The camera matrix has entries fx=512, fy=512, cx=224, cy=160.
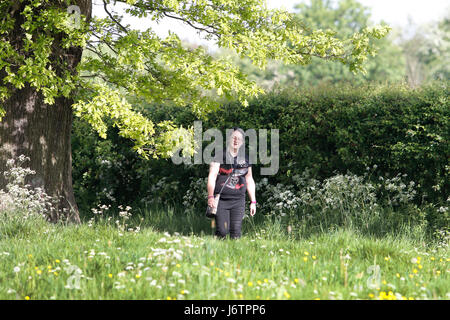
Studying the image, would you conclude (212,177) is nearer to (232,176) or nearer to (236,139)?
(232,176)

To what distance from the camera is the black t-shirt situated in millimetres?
6609

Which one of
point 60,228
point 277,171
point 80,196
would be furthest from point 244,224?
point 80,196

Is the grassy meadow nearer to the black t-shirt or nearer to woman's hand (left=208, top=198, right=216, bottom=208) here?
woman's hand (left=208, top=198, right=216, bottom=208)

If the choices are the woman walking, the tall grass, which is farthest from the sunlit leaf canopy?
the tall grass

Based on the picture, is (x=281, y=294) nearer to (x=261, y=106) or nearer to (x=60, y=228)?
(x=60, y=228)

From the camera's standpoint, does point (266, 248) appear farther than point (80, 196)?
No

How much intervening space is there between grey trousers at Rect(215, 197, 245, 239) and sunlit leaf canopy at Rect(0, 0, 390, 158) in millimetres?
1072

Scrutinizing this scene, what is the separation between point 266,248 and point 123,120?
2.84m

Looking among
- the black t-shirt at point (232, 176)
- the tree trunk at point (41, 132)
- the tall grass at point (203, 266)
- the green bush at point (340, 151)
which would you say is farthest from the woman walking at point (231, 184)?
the tree trunk at point (41, 132)

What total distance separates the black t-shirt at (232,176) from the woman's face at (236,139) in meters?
0.13

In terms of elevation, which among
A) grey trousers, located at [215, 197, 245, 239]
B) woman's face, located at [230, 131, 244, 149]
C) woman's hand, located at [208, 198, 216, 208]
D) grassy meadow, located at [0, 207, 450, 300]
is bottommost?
grassy meadow, located at [0, 207, 450, 300]

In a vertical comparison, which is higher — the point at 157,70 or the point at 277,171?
the point at 157,70

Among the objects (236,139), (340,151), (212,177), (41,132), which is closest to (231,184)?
(212,177)

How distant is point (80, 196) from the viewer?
10.8 metres
